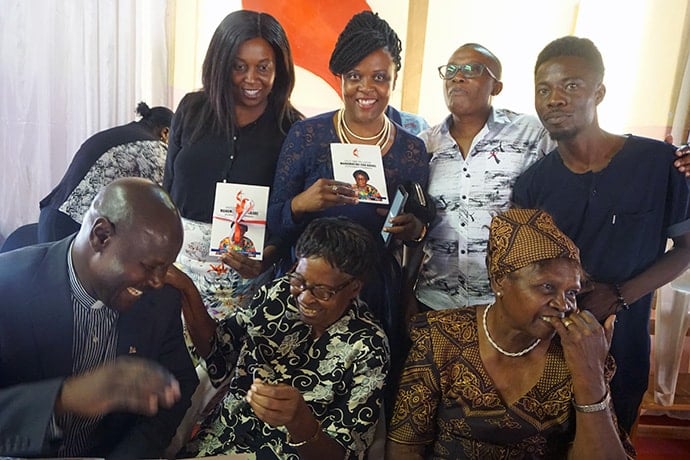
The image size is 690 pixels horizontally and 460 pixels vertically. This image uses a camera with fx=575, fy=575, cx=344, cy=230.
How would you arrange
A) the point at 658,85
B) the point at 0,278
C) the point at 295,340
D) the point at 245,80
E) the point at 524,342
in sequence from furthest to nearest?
the point at 658,85, the point at 245,80, the point at 295,340, the point at 524,342, the point at 0,278

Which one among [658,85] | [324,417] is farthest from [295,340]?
[658,85]

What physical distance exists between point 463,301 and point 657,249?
0.69m

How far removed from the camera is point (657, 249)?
1.99 meters

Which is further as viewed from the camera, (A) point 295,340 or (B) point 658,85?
(B) point 658,85

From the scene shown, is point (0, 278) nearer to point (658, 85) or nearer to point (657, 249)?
point (657, 249)

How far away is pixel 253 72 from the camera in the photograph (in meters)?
2.23

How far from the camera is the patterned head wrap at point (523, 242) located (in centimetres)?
162

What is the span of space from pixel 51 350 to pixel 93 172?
116 centimetres

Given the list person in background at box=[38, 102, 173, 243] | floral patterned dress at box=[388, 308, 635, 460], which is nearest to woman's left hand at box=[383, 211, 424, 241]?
floral patterned dress at box=[388, 308, 635, 460]

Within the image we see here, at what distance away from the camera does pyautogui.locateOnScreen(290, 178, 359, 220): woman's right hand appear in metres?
2.01

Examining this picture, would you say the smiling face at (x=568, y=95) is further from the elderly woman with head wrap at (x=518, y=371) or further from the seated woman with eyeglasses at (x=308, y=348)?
the seated woman with eyeglasses at (x=308, y=348)

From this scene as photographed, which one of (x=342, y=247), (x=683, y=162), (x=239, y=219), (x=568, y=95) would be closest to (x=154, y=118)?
(x=239, y=219)

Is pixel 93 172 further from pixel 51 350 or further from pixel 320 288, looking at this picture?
pixel 320 288

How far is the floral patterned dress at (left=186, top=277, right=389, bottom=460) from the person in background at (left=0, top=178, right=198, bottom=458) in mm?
297
